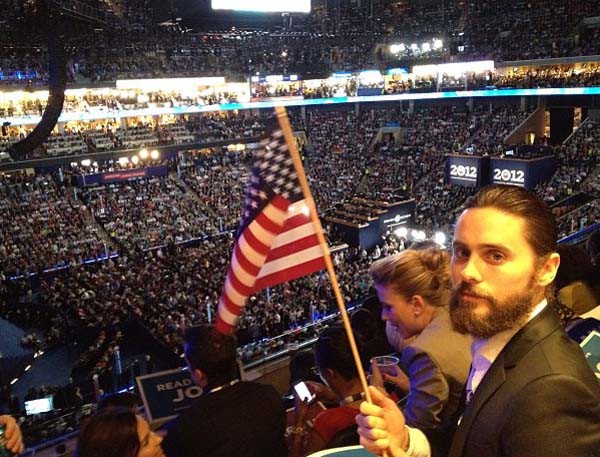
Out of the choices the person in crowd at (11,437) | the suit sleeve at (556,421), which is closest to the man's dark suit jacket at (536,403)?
the suit sleeve at (556,421)

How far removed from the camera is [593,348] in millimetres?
2746

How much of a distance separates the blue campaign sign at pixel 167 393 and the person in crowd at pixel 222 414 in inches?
47.7

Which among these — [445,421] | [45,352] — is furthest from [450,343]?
[45,352]

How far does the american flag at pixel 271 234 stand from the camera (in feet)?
7.39

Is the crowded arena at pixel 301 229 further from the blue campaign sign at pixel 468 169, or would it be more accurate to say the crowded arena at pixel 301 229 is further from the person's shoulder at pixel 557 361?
the blue campaign sign at pixel 468 169

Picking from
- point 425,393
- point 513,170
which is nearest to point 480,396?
point 425,393

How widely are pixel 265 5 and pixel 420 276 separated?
97.2ft

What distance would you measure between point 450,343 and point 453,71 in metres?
41.8

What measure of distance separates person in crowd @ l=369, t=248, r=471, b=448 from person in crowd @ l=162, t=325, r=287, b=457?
2.27 ft

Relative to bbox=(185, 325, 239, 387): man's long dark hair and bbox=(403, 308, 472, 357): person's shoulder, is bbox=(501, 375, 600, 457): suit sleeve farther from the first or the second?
bbox=(185, 325, 239, 387): man's long dark hair

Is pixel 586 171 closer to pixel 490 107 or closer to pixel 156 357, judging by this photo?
pixel 490 107

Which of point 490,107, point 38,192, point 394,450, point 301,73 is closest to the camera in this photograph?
point 394,450

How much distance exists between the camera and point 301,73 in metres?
45.9

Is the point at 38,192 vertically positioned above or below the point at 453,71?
below
